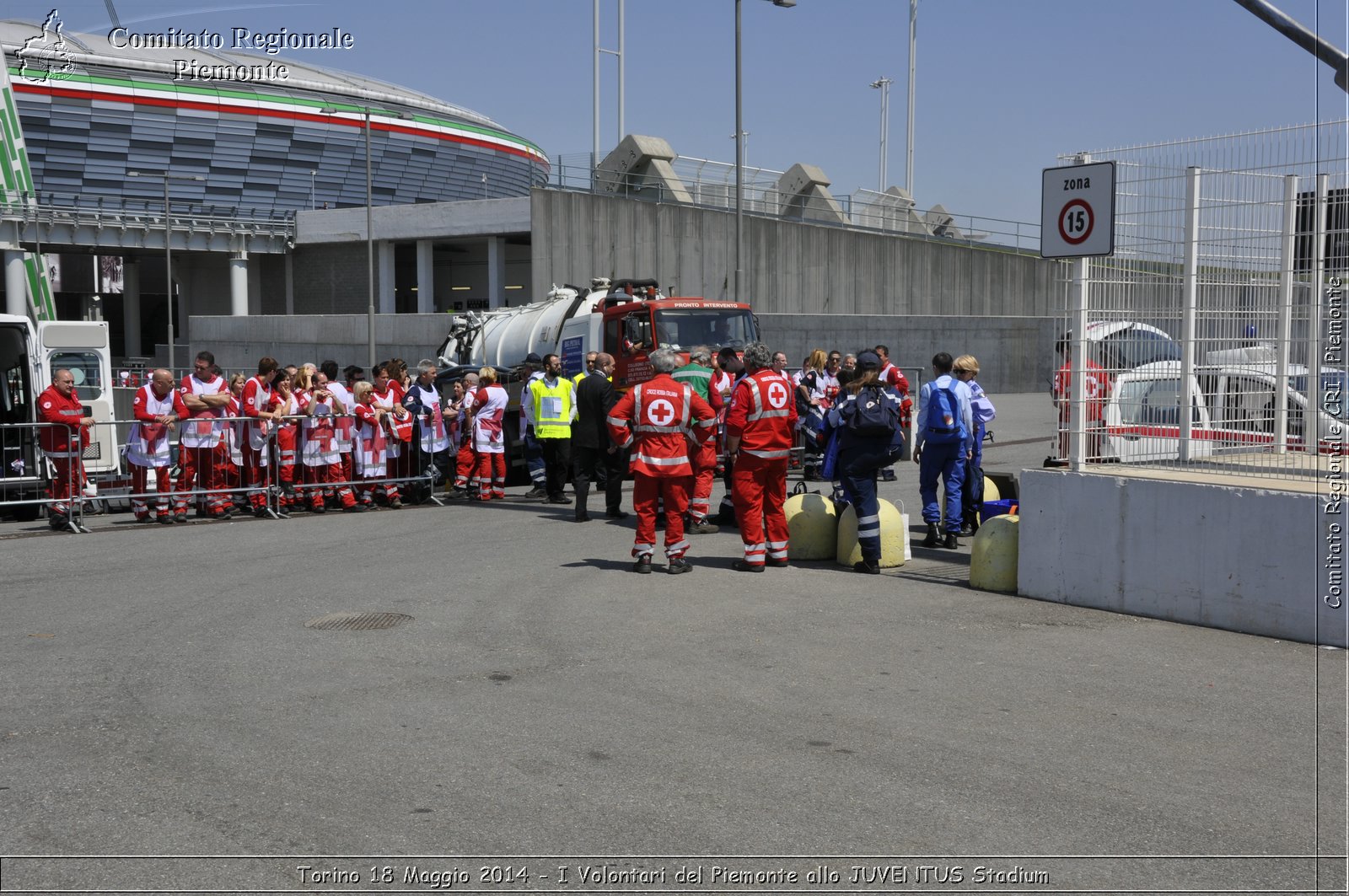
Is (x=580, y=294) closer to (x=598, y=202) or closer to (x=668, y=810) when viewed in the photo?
(x=598, y=202)

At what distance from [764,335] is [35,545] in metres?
22.3

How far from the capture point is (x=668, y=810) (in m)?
4.90

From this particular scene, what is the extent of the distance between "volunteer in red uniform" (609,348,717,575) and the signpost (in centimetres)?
324

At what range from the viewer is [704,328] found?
65.7ft

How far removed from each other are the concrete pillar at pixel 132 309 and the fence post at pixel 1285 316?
6894 cm

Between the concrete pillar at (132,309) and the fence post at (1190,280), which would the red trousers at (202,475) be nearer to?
the fence post at (1190,280)

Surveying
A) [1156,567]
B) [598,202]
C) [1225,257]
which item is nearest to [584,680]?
[1156,567]

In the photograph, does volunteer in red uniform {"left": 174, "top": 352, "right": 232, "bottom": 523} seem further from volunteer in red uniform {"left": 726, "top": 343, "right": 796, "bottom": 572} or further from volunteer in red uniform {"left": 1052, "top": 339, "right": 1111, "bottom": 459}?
volunteer in red uniform {"left": 1052, "top": 339, "right": 1111, "bottom": 459}

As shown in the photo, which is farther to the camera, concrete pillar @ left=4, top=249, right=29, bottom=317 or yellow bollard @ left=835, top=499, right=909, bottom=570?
concrete pillar @ left=4, top=249, right=29, bottom=317

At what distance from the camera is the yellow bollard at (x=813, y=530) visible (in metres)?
11.4

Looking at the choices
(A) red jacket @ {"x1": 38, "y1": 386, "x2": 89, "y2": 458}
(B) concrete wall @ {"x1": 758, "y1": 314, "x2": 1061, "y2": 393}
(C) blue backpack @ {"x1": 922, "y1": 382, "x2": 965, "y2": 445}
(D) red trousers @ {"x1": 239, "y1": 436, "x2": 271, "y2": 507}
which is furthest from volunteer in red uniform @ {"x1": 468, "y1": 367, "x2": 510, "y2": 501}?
(B) concrete wall @ {"x1": 758, "y1": 314, "x2": 1061, "y2": 393}

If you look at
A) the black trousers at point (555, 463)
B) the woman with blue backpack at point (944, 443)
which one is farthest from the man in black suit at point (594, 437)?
the woman with blue backpack at point (944, 443)

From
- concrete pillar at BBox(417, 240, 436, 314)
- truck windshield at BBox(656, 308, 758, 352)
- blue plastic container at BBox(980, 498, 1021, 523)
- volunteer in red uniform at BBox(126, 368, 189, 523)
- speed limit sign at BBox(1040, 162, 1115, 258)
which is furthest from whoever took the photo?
concrete pillar at BBox(417, 240, 436, 314)

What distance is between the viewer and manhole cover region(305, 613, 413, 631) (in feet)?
28.1
